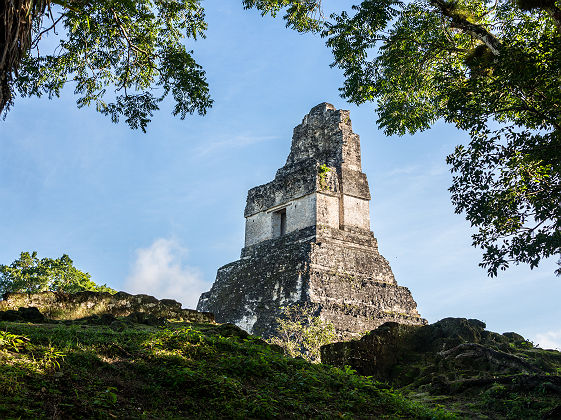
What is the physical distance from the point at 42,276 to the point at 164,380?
667 inches

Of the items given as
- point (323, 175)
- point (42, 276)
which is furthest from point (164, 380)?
point (42, 276)

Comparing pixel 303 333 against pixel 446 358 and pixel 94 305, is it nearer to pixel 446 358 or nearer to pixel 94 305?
pixel 446 358

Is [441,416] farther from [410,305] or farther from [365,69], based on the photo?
[410,305]

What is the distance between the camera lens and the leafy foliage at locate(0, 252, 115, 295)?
1933 cm

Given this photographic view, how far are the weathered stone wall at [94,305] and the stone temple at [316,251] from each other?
5.05m

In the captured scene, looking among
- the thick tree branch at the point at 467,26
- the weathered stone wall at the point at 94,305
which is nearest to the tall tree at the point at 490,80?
the thick tree branch at the point at 467,26

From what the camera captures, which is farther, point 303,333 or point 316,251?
point 316,251

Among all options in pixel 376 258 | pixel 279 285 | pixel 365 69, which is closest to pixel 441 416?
pixel 365 69

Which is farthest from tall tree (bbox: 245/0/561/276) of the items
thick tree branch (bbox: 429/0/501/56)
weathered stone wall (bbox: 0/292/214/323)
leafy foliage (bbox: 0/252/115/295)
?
leafy foliage (bbox: 0/252/115/295)

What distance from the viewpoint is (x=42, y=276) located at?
19547 millimetres

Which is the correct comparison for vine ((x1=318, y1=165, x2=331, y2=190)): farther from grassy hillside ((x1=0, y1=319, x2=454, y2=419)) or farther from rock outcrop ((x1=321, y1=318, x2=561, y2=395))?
grassy hillside ((x1=0, y1=319, x2=454, y2=419))

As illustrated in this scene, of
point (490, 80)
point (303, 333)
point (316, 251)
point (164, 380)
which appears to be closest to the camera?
point (164, 380)

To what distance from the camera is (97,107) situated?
8.65 metres

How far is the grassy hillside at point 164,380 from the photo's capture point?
3.82 m
